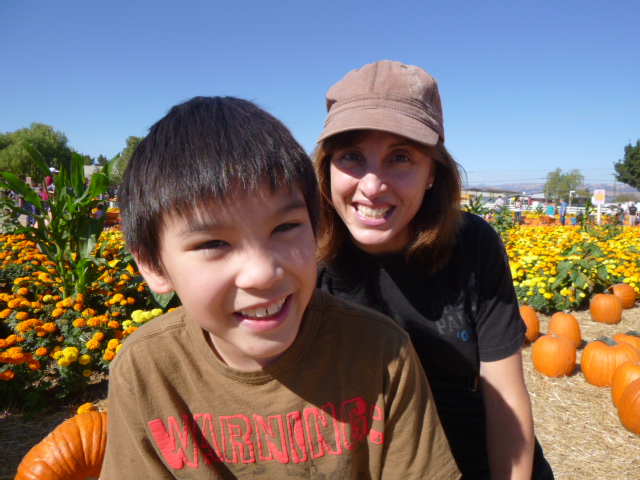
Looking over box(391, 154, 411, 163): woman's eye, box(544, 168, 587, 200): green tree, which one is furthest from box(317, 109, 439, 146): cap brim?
box(544, 168, 587, 200): green tree

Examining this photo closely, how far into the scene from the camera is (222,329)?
899mm

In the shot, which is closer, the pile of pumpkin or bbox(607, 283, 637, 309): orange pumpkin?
the pile of pumpkin

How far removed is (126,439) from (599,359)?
3810 mm

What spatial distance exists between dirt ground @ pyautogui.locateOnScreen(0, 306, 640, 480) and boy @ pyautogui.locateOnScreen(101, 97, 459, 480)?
1.99 metres

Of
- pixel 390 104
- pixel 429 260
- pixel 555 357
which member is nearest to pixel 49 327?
pixel 429 260

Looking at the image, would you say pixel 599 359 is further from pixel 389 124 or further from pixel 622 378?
pixel 389 124

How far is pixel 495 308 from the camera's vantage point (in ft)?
4.64

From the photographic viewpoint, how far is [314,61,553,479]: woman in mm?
1333

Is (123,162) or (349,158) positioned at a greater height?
(123,162)

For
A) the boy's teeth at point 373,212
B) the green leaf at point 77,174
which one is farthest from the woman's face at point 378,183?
the green leaf at point 77,174

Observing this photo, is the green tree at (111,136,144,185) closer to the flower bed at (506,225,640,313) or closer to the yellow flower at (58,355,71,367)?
the yellow flower at (58,355,71,367)

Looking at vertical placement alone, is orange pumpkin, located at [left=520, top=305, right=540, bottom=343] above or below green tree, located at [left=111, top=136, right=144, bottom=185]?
below

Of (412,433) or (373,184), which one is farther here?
(373,184)

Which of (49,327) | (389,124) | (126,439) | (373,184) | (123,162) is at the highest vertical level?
(123,162)
